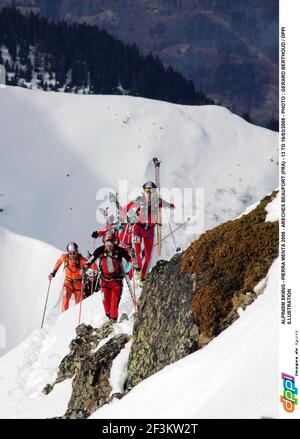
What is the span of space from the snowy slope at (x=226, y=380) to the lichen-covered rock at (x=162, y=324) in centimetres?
87

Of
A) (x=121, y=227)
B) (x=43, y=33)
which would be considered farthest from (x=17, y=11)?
(x=121, y=227)

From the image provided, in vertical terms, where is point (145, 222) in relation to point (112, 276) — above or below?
→ above

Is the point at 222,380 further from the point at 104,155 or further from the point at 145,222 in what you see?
the point at 104,155

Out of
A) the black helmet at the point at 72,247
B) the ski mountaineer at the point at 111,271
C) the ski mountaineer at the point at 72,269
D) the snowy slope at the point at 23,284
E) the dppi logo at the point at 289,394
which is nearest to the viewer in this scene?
the dppi logo at the point at 289,394

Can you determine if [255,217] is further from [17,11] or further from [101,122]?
[17,11]

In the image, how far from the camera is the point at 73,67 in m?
149

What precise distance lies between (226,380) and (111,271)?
810 cm

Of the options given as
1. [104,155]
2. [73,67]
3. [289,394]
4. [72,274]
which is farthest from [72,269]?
[73,67]

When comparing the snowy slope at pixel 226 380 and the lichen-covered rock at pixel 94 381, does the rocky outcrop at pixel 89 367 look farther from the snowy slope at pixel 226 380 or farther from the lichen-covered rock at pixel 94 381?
the snowy slope at pixel 226 380

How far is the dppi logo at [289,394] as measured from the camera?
589 cm

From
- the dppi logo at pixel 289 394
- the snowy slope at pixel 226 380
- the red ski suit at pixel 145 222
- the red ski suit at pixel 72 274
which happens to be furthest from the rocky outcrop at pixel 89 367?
the dppi logo at pixel 289 394

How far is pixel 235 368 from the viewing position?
7.68 metres

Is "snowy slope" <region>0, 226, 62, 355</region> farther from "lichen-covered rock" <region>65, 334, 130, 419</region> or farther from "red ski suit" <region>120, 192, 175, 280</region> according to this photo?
"lichen-covered rock" <region>65, 334, 130, 419</region>

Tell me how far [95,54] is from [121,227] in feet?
457
